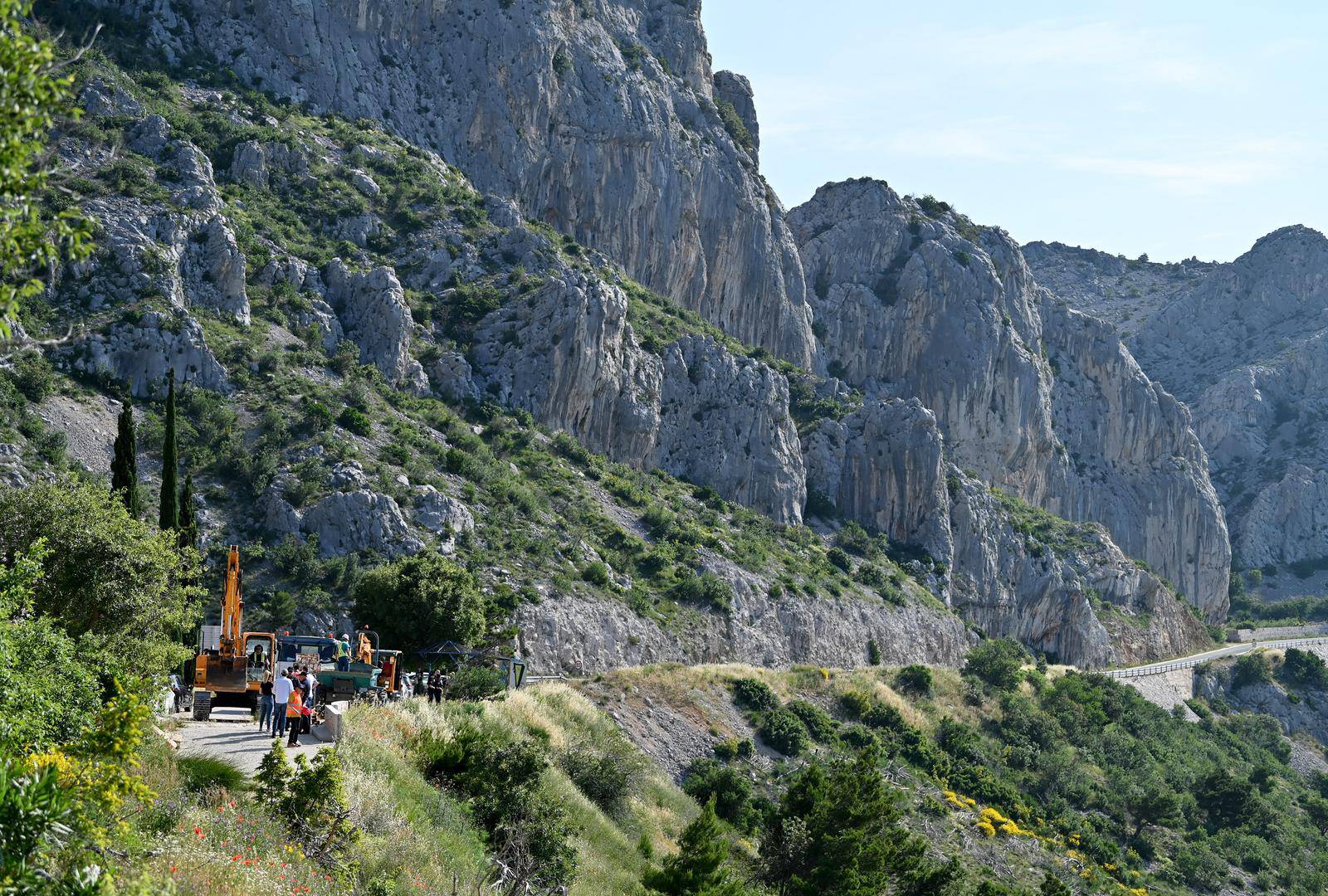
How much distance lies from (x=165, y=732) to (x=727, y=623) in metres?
42.5

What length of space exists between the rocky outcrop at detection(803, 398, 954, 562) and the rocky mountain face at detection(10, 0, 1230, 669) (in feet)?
0.68

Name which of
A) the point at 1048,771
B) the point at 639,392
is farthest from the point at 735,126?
the point at 1048,771

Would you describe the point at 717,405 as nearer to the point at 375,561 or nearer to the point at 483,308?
the point at 483,308

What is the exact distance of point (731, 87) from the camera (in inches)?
4483

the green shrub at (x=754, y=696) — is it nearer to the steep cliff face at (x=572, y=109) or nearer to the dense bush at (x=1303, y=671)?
the steep cliff face at (x=572, y=109)

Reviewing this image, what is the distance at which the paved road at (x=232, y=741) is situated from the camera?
21.1 meters

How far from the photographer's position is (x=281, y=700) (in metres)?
23.1

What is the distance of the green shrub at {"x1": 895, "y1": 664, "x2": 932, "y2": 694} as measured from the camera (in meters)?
65.8

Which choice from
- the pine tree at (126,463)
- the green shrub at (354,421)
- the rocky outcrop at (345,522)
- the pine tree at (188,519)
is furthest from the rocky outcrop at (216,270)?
the pine tree at (126,463)

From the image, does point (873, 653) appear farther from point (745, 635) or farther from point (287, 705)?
point (287, 705)

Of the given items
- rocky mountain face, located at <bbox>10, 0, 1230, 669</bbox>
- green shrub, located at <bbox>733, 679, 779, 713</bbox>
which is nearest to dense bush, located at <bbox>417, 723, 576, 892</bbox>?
rocky mountain face, located at <bbox>10, 0, 1230, 669</bbox>

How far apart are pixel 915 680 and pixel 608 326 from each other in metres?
25.8

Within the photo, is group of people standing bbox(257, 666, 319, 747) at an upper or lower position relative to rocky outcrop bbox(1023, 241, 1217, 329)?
lower

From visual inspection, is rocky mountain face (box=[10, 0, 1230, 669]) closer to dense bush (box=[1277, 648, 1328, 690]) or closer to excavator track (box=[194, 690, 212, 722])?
dense bush (box=[1277, 648, 1328, 690])
